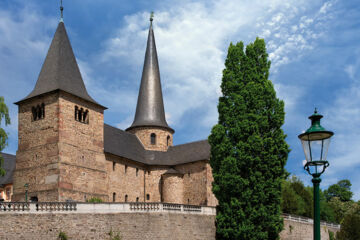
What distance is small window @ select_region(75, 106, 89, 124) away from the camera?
3903 centimetres

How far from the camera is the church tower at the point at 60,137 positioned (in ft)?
118

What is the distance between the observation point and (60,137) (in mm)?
36344

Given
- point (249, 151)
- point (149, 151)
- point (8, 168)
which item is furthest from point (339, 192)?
point (249, 151)

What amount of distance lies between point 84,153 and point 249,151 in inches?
617

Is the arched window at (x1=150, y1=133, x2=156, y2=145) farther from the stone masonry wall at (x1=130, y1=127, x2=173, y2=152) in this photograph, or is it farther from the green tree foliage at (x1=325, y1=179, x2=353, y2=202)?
the green tree foliage at (x1=325, y1=179, x2=353, y2=202)

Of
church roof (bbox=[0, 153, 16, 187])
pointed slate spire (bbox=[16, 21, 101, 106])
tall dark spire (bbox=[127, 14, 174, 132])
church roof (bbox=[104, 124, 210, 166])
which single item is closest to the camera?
pointed slate spire (bbox=[16, 21, 101, 106])

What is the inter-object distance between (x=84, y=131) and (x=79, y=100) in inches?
109

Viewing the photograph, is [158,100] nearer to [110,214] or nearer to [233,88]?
[233,88]

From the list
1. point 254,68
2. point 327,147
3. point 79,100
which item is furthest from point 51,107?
point 327,147

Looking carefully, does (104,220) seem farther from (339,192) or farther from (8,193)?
(339,192)

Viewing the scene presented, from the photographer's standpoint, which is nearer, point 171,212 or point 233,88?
point 171,212

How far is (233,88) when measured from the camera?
3100 cm

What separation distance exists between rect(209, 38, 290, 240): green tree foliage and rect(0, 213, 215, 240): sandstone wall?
1.62 metres

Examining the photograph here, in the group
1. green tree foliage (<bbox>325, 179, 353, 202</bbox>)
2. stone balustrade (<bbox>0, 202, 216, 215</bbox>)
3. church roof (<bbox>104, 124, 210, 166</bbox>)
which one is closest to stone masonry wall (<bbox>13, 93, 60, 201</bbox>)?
church roof (<bbox>104, 124, 210, 166</bbox>)
